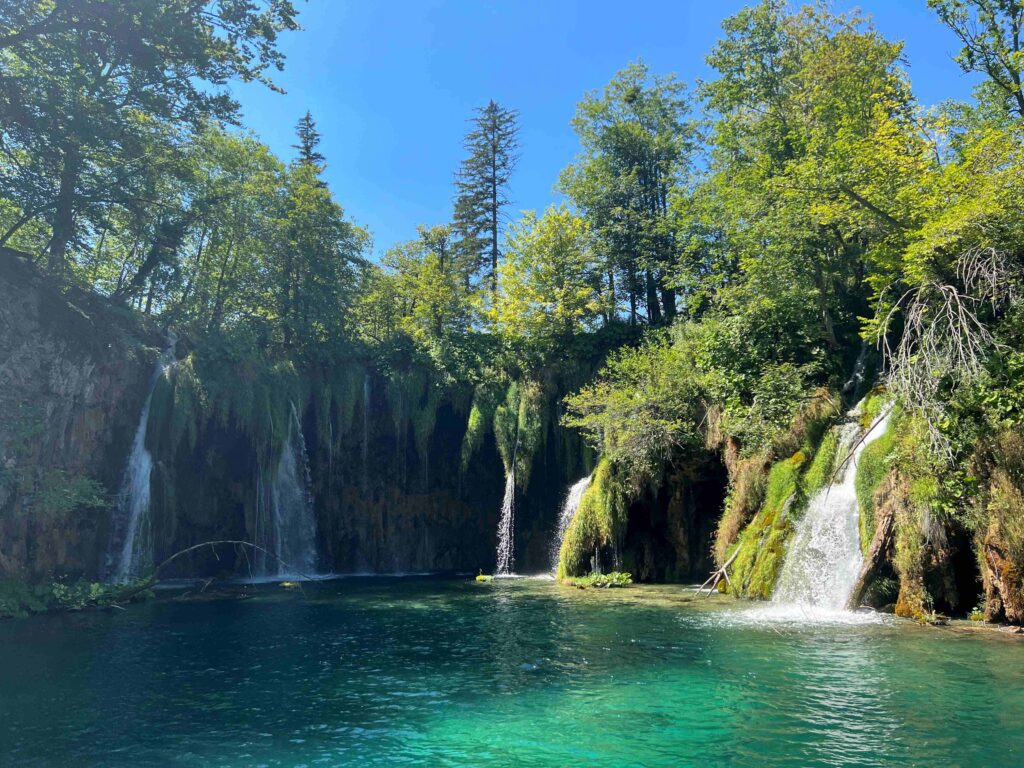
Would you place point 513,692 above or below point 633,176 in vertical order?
below

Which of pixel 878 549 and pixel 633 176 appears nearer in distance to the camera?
pixel 878 549

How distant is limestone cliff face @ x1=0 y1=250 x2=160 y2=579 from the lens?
736 inches

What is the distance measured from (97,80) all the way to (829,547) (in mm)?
23822

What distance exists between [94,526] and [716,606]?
18.9 meters

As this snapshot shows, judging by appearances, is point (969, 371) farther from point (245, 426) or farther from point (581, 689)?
point (245, 426)

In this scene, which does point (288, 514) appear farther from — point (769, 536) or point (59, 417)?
point (769, 536)

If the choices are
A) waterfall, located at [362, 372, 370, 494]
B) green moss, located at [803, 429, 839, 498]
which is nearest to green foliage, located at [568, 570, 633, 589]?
green moss, located at [803, 429, 839, 498]

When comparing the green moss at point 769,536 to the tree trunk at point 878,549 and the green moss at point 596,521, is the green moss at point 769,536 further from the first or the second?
the green moss at point 596,521

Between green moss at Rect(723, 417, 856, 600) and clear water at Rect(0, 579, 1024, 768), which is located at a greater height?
green moss at Rect(723, 417, 856, 600)

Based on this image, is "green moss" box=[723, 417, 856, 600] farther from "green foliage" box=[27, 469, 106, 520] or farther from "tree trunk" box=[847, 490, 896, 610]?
"green foliage" box=[27, 469, 106, 520]

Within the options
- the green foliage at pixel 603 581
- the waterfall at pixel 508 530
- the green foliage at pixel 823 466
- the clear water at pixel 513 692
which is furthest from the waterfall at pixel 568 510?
the clear water at pixel 513 692

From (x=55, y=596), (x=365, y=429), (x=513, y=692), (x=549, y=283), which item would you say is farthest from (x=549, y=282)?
(x=513, y=692)

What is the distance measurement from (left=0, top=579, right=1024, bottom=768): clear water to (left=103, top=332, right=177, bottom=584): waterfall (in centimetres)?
657

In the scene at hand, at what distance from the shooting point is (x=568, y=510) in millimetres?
24391
